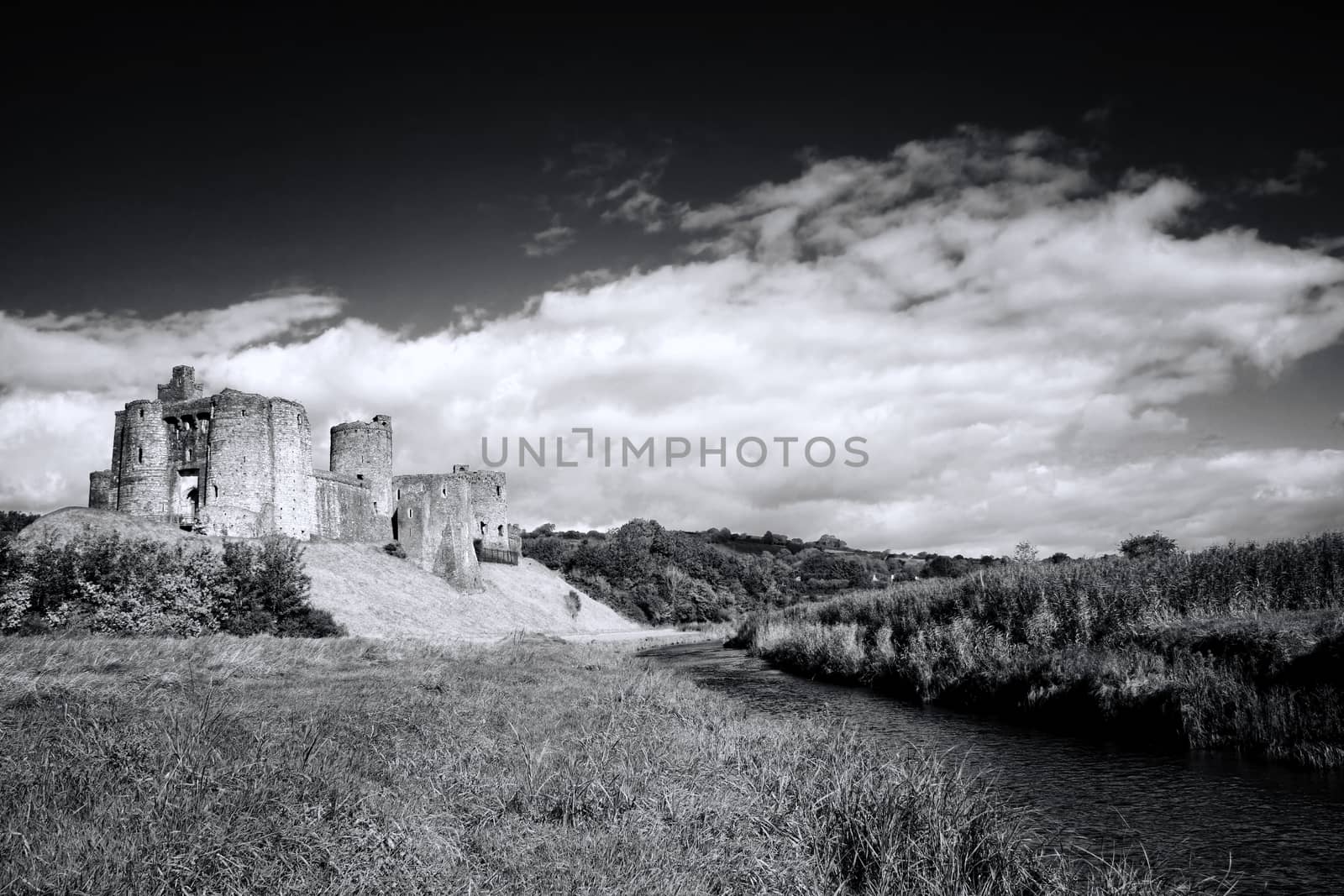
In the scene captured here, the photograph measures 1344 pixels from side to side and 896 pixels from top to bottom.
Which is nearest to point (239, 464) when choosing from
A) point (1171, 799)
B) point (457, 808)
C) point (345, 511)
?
point (345, 511)

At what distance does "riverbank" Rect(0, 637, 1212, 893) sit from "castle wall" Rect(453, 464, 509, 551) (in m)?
49.8

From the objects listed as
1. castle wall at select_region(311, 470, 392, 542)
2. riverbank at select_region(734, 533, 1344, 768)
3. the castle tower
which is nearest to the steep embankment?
castle wall at select_region(311, 470, 392, 542)

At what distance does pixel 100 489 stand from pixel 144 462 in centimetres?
443

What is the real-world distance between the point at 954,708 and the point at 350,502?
43004 millimetres

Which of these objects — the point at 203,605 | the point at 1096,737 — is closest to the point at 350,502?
the point at 203,605

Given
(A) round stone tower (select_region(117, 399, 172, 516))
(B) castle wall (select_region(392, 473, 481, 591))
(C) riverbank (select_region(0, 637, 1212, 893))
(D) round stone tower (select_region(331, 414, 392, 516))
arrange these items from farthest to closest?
(B) castle wall (select_region(392, 473, 481, 591)), (D) round stone tower (select_region(331, 414, 392, 516)), (A) round stone tower (select_region(117, 399, 172, 516)), (C) riverbank (select_region(0, 637, 1212, 893))

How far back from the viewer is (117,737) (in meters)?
7.59

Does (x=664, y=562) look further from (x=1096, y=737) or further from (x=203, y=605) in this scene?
(x=1096, y=737)

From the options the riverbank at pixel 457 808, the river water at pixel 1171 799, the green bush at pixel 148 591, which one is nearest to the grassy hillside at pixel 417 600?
the green bush at pixel 148 591

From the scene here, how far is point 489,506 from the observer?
6222 centimetres

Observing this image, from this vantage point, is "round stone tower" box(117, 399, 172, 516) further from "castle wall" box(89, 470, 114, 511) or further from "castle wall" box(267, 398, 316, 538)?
"castle wall" box(267, 398, 316, 538)

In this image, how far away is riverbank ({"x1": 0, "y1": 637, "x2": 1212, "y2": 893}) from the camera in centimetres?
518

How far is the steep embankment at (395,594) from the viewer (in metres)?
35.5

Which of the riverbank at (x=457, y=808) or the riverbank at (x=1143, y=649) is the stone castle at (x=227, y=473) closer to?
the riverbank at (x=1143, y=649)
